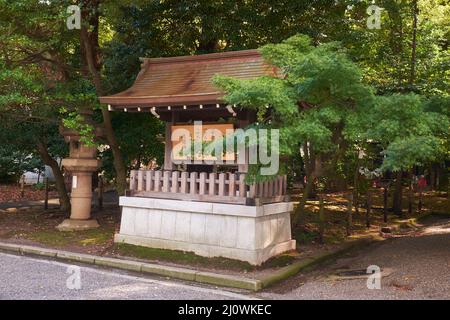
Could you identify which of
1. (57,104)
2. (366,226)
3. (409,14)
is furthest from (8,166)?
(409,14)

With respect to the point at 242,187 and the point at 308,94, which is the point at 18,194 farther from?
the point at 308,94

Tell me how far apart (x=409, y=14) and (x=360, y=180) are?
8.53 metres

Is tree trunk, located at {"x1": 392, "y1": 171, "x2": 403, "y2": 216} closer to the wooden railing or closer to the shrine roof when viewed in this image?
the wooden railing

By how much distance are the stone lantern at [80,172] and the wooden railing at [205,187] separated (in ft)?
9.55

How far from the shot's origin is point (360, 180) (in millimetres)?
21109

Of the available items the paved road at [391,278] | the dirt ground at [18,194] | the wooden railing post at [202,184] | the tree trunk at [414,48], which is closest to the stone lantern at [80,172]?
the wooden railing post at [202,184]

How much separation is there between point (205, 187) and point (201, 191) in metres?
0.13

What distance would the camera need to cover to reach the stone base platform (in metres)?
9.46

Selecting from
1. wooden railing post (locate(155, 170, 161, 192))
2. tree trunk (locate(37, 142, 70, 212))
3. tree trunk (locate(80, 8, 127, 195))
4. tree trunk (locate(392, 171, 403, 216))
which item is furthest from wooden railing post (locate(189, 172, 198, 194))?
tree trunk (locate(392, 171, 403, 216))

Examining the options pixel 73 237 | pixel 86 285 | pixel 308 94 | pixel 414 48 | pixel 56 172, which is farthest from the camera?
pixel 56 172

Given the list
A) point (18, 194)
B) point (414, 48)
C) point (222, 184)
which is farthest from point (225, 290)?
point (18, 194)

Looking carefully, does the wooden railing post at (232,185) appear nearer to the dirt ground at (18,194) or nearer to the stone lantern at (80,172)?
the stone lantern at (80,172)

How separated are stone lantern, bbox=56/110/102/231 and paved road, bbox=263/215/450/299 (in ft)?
23.0

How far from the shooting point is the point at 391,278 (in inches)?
337
